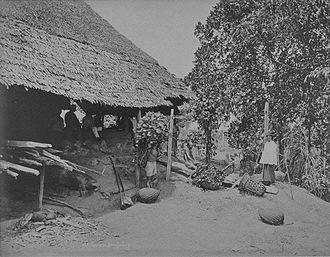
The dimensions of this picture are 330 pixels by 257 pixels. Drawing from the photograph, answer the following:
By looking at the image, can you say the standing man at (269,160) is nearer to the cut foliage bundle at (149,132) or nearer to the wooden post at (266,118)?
the wooden post at (266,118)

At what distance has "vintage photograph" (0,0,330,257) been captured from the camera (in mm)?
3615

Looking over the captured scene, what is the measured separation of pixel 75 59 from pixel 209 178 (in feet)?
8.93

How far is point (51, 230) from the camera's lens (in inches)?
138

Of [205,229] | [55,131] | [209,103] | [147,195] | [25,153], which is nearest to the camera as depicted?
[25,153]

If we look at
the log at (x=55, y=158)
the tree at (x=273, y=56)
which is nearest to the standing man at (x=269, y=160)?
the tree at (x=273, y=56)

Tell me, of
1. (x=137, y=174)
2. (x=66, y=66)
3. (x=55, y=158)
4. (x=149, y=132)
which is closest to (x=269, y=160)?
(x=149, y=132)

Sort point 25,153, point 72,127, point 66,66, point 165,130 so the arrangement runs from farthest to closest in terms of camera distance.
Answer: point 72,127
point 165,130
point 66,66
point 25,153

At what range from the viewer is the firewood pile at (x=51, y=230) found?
324cm

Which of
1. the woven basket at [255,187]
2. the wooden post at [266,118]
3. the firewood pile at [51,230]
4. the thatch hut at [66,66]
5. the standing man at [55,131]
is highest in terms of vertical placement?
the thatch hut at [66,66]

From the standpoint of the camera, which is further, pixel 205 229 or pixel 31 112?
pixel 31 112

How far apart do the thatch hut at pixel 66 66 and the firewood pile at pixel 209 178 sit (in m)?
1.39

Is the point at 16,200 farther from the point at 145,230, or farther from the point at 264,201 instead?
the point at 264,201

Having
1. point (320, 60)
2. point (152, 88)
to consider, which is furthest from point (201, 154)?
point (320, 60)

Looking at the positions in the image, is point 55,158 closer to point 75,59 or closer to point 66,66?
point 66,66
